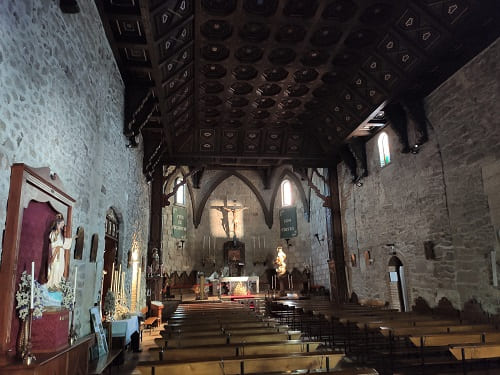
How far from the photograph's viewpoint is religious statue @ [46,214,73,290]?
15.9 feet

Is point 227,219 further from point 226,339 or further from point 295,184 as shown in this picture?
point 226,339

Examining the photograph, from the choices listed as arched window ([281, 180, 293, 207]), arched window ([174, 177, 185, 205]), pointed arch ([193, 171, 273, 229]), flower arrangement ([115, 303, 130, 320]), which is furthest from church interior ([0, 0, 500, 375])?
arched window ([281, 180, 293, 207])

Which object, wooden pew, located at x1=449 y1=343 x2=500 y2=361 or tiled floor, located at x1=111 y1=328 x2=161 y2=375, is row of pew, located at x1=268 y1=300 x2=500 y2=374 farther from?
tiled floor, located at x1=111 y1=328 x2=161 y2=375

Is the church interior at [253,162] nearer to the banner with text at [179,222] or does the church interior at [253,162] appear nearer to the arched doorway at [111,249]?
the arched doorway at [111,249]

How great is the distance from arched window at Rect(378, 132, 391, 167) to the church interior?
7 cm

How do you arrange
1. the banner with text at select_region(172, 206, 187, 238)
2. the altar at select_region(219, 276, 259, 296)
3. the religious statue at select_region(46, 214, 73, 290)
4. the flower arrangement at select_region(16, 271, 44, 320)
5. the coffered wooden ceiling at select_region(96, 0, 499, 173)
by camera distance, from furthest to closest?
the banner with text at select_region(172, 206, 187, 238), the altar at select_region(219, 276, 259, 296), the coffered wooden ceiling at select_region(96, 0, 499, 173), the religious statue at select_region(46, 214, 73, 290), the flower arrangement at select_region(16, 271, 44, 320)

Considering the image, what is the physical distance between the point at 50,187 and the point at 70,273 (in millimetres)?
1674

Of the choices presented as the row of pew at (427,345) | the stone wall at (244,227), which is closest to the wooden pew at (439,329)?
the row of pew at (427,345)

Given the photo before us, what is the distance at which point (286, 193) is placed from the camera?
24.0 meters

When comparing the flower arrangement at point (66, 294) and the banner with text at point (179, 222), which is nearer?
the flower arrangement at point (66, 294)

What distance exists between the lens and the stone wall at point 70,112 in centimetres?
397

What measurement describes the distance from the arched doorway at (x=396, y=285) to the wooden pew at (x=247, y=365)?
8.67 m

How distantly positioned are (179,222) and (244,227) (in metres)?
4.47

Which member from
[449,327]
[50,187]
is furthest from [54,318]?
[449,327]
